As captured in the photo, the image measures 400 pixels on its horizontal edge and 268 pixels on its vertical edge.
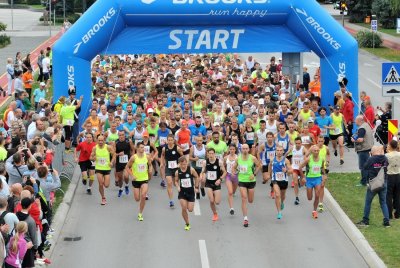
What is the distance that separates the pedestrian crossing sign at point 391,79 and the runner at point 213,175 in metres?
3.61

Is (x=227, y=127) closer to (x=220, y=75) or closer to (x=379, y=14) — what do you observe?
(x=220, y=75)

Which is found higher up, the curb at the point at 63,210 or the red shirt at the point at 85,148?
the red shirt at the point at 85,148

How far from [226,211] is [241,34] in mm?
7541

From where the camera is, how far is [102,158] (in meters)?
18.7

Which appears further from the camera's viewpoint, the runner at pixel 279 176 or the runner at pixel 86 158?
the runner at pixel 86 158

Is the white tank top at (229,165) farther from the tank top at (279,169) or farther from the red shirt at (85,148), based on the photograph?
the red shirt at (85,148)

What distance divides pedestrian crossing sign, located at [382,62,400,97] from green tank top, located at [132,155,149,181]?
5.00 metres

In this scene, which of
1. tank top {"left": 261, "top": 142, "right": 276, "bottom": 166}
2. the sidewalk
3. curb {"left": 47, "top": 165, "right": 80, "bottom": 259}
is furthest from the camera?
the sidewalk

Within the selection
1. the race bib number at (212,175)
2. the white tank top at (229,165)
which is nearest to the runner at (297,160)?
the white tank top at (229,165)

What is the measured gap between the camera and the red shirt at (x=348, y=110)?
23747 mm

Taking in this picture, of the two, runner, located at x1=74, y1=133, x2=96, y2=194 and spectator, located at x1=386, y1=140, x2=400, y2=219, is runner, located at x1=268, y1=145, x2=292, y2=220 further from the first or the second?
runner, located at x1=74, y1=133, x2=96, y2=194

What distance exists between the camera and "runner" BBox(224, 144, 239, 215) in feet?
57.9

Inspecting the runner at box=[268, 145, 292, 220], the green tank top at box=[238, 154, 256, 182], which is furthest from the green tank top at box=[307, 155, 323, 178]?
the green tank top at box=[238, 154, 256, 182]

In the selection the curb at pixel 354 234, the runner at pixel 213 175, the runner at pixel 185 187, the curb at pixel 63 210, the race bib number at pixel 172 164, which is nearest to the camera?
the curb at pixel 354 234
